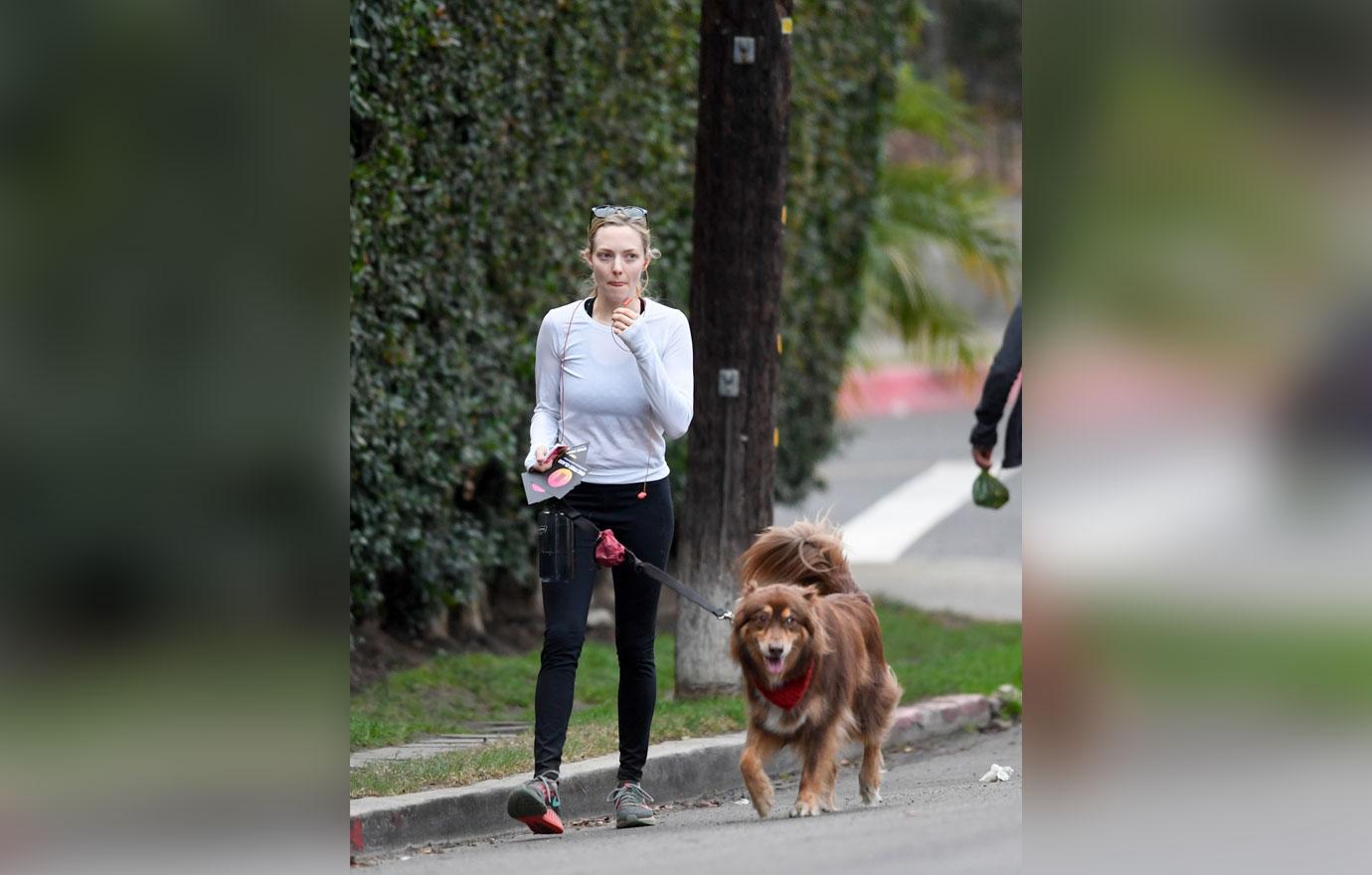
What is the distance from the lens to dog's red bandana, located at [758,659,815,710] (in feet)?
21.9

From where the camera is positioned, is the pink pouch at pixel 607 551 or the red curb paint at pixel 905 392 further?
the red curb paint at pixel 905 392

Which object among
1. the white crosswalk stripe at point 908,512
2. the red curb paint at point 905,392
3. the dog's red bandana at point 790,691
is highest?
the dog's red bandana at point 790,691

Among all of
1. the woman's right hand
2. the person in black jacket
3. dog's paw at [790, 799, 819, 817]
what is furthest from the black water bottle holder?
the person in black jacket

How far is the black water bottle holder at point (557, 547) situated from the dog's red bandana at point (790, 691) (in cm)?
87

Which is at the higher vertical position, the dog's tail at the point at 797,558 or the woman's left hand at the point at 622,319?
the woman's left hand at the point at 622,319

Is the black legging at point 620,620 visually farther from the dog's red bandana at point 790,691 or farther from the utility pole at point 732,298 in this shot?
the utility pole at point 732,298

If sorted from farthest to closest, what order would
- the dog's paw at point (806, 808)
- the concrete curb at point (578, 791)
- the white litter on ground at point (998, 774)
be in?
the white litter on ground at point (998, 774) → the dog's paw at point (806, 808) → the concrete curb at point (578, 791)

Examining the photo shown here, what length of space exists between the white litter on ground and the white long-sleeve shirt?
2.21 meters

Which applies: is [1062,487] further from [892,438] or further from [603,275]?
[892,438]

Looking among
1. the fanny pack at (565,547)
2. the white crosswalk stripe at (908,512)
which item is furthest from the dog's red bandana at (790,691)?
the white crosswalk stripe at (908,512)

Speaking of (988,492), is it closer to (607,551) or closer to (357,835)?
(607,551)

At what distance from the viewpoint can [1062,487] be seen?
11.0 feet

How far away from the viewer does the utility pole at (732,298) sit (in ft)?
28.7

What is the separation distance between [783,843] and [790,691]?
2.58 feet
